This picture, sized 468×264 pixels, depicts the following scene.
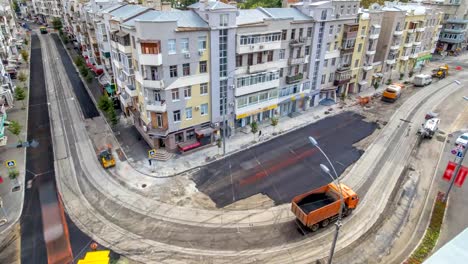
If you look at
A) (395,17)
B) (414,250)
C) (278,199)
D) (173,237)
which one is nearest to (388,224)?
(414,250)

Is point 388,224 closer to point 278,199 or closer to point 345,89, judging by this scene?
point 278,199

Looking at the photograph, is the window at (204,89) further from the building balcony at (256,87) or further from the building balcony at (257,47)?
the building balcony at (257,47)

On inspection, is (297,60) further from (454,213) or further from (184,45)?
(454,213)

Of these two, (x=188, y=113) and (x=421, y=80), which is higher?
(x=188, y=113)

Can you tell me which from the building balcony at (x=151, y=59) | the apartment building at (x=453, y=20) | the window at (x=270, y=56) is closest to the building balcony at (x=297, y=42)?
the window at (x=270, y=56)

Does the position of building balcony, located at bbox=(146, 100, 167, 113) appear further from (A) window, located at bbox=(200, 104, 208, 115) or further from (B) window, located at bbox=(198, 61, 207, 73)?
(B) window, located at bbox=(198, 61, 207, 73)

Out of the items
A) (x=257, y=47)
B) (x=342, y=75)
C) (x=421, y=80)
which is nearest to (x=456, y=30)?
(x=421, y=80)

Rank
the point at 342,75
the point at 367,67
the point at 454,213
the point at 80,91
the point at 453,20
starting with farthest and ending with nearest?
1. the point at 453,20
2. the point at 80,91
3. the point at 367,67
4. the point at 342,75
5. the point at 454,213
